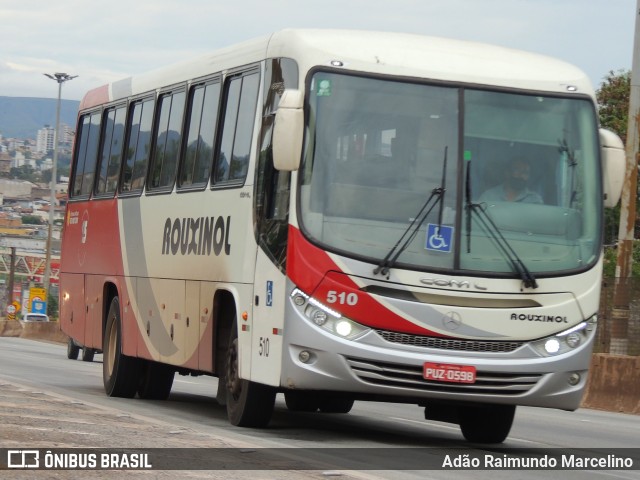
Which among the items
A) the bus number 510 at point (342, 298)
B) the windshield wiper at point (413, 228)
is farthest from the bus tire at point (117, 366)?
the windshield wiper at point (413, 228)

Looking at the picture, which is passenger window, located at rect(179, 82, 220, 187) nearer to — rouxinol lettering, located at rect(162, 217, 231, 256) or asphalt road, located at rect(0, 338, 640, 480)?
rouxinol lettering, located at rect(162, 217, 231, 256)

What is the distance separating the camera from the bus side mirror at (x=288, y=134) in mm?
12500

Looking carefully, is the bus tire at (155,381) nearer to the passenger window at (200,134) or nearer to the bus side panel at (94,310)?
the bus side panel at (94,310)

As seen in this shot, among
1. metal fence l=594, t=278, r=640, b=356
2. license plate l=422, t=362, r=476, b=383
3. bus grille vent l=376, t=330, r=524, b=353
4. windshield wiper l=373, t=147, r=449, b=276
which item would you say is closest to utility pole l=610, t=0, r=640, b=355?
metal fence l=594, t=278, r=640, b=356

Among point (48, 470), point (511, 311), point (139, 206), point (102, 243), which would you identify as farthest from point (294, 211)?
point (102, 243)

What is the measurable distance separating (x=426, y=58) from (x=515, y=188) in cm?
132

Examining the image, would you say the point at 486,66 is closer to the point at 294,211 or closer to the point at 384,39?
the point at 384,39

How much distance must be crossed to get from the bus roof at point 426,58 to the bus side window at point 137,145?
13.6ft

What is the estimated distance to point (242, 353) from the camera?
1345 cm

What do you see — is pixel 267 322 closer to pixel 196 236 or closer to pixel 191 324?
pixel 191 324

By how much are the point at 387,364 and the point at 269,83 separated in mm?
2849

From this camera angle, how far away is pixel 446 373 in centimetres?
1236

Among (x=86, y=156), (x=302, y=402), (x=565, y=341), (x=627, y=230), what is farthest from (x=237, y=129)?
(x=627, y=230)

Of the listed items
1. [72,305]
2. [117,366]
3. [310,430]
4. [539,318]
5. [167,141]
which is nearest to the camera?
[539,318]
